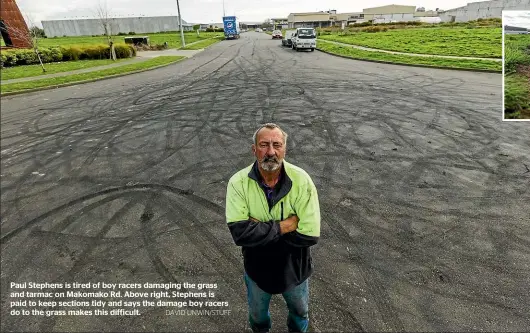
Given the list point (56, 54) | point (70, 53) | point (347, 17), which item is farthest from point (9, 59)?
point (347, 17)

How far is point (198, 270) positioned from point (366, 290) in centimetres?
197

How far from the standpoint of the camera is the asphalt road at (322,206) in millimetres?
3014

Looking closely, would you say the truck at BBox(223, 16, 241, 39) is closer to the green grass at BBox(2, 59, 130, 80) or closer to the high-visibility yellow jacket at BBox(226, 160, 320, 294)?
the green grass at BBox(2, 59, 130, 80)

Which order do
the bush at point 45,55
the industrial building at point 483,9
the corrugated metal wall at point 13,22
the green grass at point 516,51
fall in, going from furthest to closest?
the industrial building at point 483,9
the bush at point 45,55
the green grass at point 516,51
the corrugated metal wall at point 13,22

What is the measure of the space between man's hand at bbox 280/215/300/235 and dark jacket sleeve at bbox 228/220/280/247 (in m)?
0.04

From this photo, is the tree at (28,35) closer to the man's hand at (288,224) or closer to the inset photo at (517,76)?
the man's hand at (288,224)

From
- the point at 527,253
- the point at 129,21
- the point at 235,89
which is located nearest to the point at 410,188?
the point at 527,253

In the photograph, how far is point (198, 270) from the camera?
3477mm

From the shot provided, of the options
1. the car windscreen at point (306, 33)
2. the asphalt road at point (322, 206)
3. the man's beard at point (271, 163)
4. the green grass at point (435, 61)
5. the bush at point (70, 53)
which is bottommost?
the asphalt road at point (322, 206)

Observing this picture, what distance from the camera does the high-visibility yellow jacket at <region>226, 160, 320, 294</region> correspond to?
210 cm

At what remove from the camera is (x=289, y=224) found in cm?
215

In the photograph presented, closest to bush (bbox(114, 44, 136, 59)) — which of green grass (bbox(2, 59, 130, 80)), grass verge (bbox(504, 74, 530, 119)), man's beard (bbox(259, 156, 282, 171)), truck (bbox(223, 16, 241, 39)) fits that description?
green grass (bbox(2, 59, 130, 80))

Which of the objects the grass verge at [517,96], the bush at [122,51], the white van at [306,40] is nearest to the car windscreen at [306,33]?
the white van at [306,40]

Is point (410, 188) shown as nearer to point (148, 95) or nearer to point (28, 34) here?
point (28, 34)
